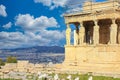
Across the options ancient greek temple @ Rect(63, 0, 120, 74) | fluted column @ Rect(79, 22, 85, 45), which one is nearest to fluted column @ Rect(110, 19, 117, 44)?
ancient greek temple @ Rect(63, 0, 120, 74)

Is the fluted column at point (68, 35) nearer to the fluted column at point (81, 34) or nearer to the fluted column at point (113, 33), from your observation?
the fluted column at point (81, 34)

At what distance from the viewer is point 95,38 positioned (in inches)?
1859

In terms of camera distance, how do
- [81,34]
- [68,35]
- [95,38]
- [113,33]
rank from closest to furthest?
[113,33] → [95,38] → [81,34] → [68,35]

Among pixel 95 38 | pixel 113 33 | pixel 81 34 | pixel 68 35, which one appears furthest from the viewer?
pixel 68 35

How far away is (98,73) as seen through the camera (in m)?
41.7

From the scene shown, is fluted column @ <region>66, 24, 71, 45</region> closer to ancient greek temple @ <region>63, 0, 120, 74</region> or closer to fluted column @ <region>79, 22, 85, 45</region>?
ancient greek temple @ <region>63, 0, 120, 74</region>

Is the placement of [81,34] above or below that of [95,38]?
above

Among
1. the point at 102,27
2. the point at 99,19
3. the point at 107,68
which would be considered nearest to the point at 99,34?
the point at 102,27

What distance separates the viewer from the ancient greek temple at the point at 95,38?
43.8 meters

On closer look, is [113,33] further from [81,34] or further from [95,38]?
[81,34]

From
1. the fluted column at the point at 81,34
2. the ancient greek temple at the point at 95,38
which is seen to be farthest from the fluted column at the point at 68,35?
the fluted column at the point at 81,34

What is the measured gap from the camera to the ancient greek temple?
144 ft

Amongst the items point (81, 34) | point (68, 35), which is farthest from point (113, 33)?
point (68, 35)

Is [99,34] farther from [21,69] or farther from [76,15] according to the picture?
[21,69]
